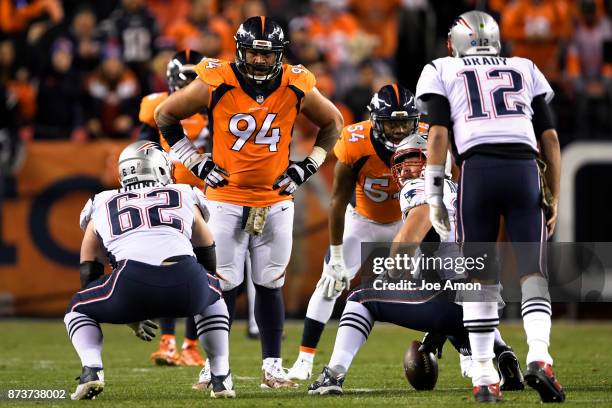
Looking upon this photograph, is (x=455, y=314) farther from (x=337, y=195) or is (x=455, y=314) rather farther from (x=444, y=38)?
(x=444, y=38)

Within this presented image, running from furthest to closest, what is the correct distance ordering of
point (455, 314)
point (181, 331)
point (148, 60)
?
point (148, 60)
point (181, 331)
point (455, 314)

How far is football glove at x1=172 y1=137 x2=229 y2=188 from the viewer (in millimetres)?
7637

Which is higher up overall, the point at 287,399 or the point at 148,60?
the point at 148,60

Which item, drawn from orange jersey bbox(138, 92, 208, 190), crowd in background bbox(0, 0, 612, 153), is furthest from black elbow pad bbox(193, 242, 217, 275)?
crowd in background bbox(0, 0, 612, 153)

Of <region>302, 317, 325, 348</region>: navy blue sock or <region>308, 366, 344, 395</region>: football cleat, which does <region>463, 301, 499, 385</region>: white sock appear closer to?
<region>308, 366, 344, 395</region>: football cleat

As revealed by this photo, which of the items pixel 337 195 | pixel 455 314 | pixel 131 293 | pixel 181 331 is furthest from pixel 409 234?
pixel 181 331

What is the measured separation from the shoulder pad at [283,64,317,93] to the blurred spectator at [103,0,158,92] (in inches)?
281

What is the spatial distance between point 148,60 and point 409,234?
8.23 meters

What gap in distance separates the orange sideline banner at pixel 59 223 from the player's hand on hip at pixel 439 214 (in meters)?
6.55

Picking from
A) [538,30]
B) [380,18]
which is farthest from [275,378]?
[380,18]

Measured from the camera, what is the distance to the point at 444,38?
603 inches

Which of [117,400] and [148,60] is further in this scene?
[148,60]

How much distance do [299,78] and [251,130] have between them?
454mm

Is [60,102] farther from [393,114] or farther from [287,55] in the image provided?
[393,114]
